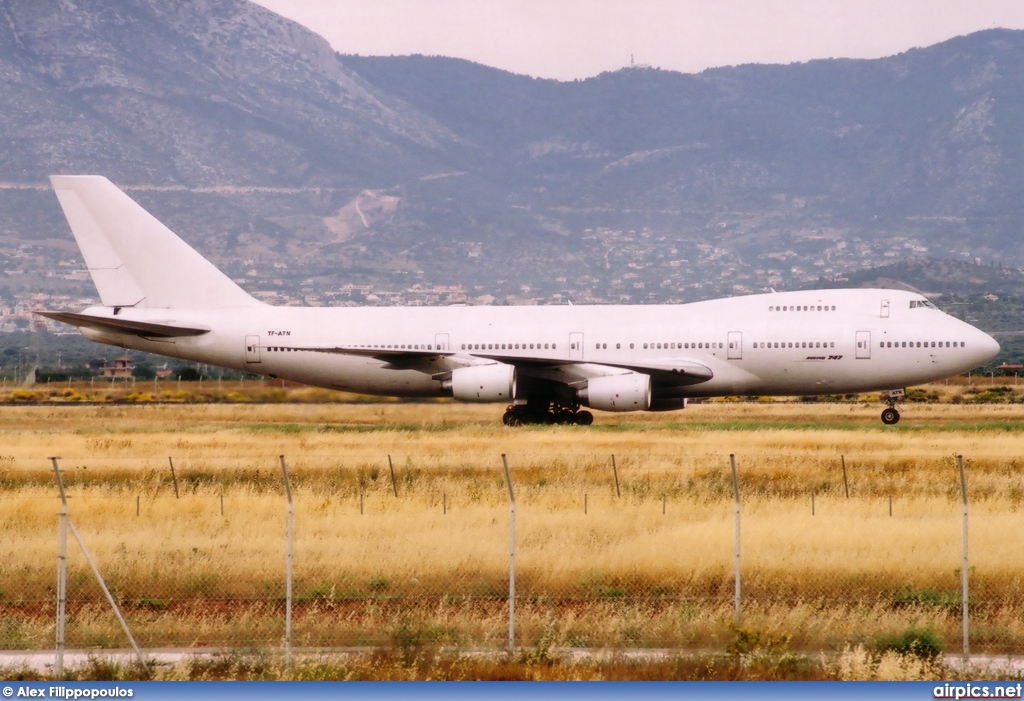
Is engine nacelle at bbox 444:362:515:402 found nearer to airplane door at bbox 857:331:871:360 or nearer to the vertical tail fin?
the vertical tail fin

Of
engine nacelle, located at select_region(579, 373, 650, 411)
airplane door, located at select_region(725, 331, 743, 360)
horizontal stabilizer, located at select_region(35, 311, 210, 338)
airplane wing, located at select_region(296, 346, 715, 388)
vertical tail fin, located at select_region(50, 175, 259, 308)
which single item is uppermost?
vertical tail fin, located at select_region(50, 175, 259, 308)

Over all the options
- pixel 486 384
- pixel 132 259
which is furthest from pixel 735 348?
pixel 132 259

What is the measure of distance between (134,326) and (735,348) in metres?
18.5

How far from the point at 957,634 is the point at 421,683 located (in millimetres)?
6999

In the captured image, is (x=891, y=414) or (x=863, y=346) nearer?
(x=863, y=346)

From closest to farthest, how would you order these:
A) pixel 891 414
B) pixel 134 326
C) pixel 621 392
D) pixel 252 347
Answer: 1. pixel 621 392
2. pixel 891 414
3. pixel 134 326
4. pixel 252 347

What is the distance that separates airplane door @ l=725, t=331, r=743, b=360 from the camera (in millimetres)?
42938

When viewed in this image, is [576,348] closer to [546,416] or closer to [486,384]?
[546,416]

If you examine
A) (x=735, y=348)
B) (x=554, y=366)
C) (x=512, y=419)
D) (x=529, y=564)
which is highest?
(x=735, y=348)

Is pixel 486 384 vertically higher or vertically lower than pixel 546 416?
higher

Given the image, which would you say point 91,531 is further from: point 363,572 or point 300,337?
point 300,337

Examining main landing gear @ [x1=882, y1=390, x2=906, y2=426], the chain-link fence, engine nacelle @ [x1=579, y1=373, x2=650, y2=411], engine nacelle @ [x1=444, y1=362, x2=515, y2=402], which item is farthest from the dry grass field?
main landing gear @ [x1=882, y1=390, x2=906, y2=426]

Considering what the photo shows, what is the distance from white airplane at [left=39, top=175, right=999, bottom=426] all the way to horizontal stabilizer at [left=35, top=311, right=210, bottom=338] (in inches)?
2.5

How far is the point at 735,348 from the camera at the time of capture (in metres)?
42.9
